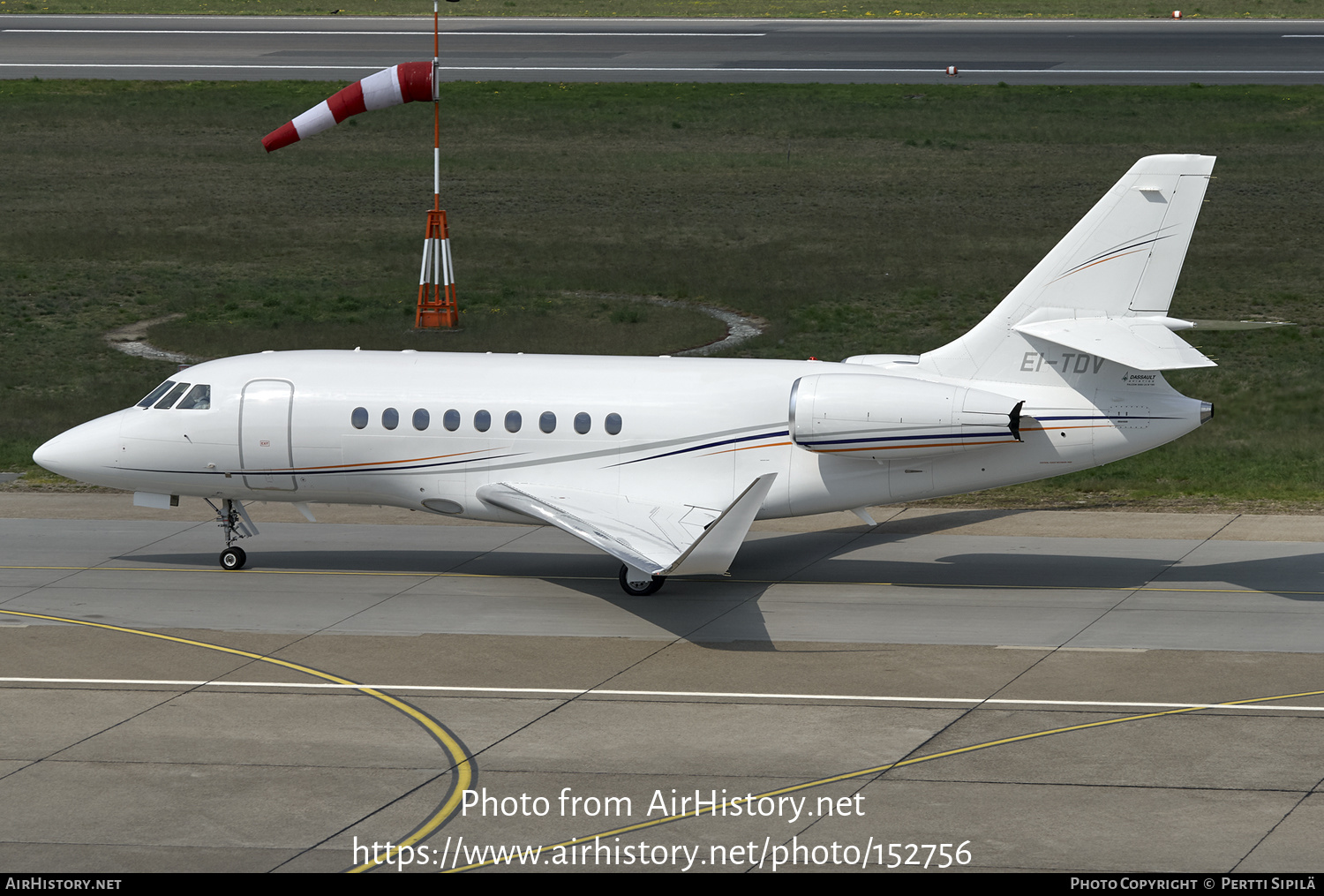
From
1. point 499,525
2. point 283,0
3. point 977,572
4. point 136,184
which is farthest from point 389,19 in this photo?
point 977,572

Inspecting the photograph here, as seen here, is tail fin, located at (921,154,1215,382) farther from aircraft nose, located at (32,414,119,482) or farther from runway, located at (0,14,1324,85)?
runway, located at (0,14,1324,85)

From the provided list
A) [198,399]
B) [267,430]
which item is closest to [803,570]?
[267,430]

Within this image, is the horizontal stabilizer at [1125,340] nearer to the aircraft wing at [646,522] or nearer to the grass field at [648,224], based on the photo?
the aircraft wing at [646,522]

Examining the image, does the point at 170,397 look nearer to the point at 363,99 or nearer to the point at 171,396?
the point at 171,396

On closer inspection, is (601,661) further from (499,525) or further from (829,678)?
(499,525)

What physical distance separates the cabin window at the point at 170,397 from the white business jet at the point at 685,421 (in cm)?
7

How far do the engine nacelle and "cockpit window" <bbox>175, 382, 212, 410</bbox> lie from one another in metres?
9.47

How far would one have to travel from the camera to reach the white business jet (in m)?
22.8

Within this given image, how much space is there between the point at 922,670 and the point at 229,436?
11.7 m

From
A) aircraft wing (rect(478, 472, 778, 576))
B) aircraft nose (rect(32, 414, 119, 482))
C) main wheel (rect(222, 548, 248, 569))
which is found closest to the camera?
aircraft wing (rect(478, 472, 778, 576))

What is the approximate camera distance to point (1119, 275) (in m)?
22.8

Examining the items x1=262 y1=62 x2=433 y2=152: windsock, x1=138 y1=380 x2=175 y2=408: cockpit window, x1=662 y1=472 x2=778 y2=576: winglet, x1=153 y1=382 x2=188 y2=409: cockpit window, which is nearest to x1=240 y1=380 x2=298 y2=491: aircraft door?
x1=153 y1=382 x2=188 y2=409: cockpit window

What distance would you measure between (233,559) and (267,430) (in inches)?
98.5

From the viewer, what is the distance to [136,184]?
5959 centimetres
